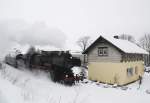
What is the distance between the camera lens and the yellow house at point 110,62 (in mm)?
16922

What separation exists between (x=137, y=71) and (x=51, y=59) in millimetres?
12418

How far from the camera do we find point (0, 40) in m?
22.2

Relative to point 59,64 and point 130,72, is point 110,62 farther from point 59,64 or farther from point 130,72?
point 59,64

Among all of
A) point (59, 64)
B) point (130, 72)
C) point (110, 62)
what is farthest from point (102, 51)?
point (59, 64)

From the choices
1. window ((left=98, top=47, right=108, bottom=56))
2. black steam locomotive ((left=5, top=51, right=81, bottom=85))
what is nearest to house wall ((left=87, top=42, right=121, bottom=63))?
window ((left=98, top=47, right=108, bottom=56))

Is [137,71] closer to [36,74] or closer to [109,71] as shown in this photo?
→ [109,71]

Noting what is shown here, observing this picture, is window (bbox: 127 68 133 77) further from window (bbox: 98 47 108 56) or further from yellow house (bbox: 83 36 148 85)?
window (bbox: 98 47 108 56)

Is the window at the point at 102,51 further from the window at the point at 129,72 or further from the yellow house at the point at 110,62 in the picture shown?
the window at the point at 129,72

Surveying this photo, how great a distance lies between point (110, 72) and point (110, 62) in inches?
41.7

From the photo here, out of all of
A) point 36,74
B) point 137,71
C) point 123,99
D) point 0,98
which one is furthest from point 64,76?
point 137,71

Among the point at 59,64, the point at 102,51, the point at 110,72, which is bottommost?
the point at 110,72

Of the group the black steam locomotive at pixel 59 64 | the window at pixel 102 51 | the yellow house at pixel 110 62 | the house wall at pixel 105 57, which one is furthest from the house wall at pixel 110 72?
the black steam locomotive at pixel 59 64

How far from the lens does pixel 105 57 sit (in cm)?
1802

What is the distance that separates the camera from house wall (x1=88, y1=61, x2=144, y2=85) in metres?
16.9
